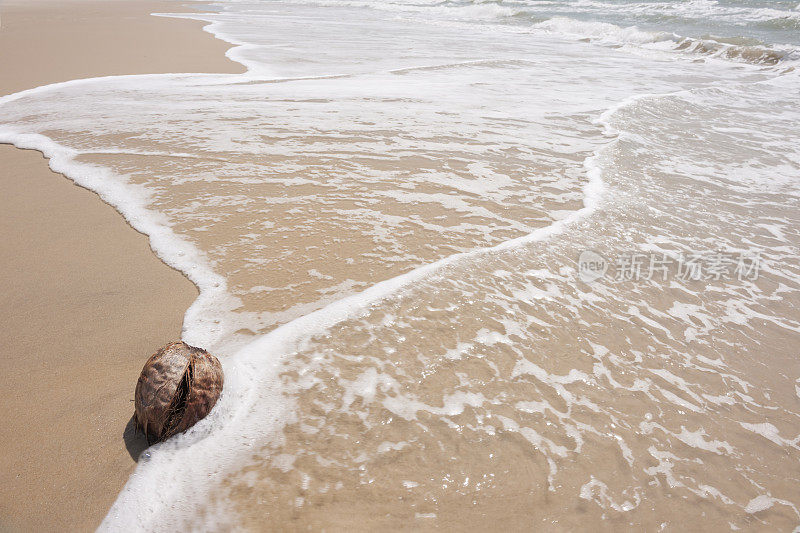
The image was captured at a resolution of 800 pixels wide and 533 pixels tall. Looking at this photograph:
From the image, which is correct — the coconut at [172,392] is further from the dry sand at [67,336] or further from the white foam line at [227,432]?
the dry sand at [67,336]

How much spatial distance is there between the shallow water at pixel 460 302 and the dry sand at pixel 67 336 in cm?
17

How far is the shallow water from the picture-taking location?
1.90 metres

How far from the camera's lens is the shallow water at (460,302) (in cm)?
190

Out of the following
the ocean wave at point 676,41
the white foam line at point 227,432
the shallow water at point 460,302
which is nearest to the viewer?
the white foam line at point 227,432

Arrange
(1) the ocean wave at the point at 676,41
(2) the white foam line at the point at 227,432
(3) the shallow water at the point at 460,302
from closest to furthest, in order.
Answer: (2) the white foam line at the point at 227,432 → (3) the shallow water at the point at 460,302 → (1) the ocean wave at the point at 676,41

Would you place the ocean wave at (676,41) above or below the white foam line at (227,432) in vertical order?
above

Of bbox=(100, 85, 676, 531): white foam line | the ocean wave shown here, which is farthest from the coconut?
the ocean wave

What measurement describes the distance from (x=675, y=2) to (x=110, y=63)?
86.5 feet

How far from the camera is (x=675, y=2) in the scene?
2459 cm

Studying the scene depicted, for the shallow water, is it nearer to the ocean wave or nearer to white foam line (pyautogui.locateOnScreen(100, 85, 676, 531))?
white foam line (pyautogui.locateOnScreen(100, 85, 676, 531))

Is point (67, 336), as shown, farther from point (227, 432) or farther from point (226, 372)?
point (227, 432)

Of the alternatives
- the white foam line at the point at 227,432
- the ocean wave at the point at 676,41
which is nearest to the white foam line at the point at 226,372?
the white foam line at the point at 227,432

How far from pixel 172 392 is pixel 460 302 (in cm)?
164

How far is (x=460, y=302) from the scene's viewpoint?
293 centimetres
